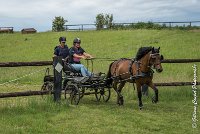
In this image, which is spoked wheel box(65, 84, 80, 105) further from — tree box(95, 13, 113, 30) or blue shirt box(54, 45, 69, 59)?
tree box(95, 13, 113, 30)

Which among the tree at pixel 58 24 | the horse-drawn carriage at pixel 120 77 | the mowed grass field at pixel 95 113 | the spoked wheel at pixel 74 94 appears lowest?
the mowed grass field at pixel 95 113

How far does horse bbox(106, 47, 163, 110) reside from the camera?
38.2ft

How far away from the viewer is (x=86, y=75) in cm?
1293

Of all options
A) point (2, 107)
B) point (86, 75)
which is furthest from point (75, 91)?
point (2, 107)

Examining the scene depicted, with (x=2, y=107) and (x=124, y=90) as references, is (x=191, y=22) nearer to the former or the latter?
(x=124, y=90)

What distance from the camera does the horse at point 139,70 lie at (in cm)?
1163

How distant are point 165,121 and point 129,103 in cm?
312

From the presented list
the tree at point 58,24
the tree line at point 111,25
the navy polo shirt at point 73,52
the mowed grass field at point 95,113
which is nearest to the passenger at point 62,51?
the navy polo shirt at point 73,52

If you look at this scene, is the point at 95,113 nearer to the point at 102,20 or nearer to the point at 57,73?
the point at 57,73

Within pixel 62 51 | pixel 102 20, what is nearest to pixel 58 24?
pixel 102 20

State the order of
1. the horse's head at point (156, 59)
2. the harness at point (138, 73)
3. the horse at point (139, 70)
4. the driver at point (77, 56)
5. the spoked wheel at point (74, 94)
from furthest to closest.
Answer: the driver at point (77, 56)
the spoked wheel at point (74, 94)
the harness at point (138, 73)
the horse at point (139, 70)
the horse's head at point (156, 59)

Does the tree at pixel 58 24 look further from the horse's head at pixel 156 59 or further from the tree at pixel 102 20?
the horse's head at pixel 156 59

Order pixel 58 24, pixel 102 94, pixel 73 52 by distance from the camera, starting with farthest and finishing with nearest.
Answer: pixel 58 24
pixel 102 94
pixel 73 52

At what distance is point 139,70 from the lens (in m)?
12.0
